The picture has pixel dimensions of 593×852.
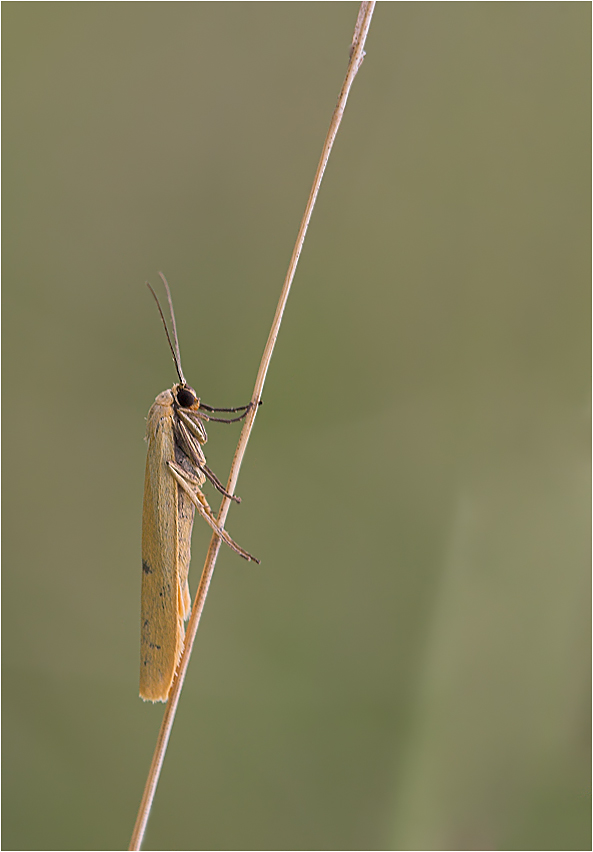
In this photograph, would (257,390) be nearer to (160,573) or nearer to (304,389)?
(160,573)

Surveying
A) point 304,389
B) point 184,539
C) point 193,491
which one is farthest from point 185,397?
point 304,389

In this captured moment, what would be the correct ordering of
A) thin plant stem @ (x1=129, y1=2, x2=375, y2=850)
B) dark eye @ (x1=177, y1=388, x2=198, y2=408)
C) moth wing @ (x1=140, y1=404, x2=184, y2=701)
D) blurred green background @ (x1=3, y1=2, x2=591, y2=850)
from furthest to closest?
1. blurred green background @ (x1=3, y1=2, x2=591, y2=850)
2. dark eye @ (x1=177, y1=388, x2=198, y2=408)
3. moth wing @ (x1=140, y1=404, x2=184, y2=701)
4. thin plant stem @ (x1=129, y1=2, x2=375, y2=850)

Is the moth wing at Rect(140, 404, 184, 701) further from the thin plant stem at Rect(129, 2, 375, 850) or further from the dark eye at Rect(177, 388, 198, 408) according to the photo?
the thin plant stem at Rect(129, 2, 375, 850)

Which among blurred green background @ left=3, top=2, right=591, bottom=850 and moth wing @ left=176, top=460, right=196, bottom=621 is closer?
moth wing @ left=176, top=460, right=196, bottom=621

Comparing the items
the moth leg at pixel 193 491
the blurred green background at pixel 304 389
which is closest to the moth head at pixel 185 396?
the moth leg at pixel 193 491

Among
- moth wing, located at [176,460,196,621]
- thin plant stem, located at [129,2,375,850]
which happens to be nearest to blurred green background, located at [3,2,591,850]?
moth wing, located at [176,460,196,621]

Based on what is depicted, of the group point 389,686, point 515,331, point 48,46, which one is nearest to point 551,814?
point 389,686

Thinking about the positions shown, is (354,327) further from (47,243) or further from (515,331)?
(47,243)

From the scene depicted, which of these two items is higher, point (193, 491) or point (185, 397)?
point (185, 397)
